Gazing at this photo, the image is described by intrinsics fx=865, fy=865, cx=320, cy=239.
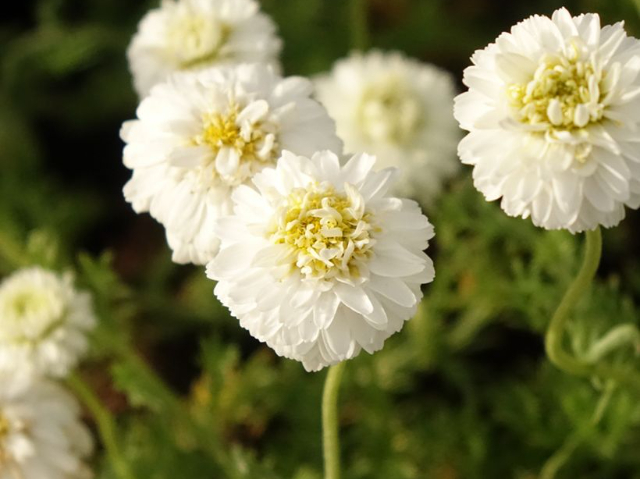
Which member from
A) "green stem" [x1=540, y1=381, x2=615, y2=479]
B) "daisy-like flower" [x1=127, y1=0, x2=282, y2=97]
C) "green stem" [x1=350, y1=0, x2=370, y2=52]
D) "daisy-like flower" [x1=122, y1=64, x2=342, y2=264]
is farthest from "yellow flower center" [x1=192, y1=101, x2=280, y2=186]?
"green stem" [x1=350, y1=0, x2=370, y2=52]

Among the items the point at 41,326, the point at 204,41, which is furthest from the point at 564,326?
the point at 41,326

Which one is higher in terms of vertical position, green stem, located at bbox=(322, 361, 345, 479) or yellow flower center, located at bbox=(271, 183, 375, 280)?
yellow flower center, located at bbox=(271, 183, 375, 280)

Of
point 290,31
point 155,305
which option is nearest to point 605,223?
point 155,305

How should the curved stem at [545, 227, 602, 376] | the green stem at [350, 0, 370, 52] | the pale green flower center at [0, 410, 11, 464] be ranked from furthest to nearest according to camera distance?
1. the green stem at [350, 0, 370, 52]
2. the pale green flower center at [0, 410, 11, 464]
3. the curved stem at [545, 227, 602, 376]

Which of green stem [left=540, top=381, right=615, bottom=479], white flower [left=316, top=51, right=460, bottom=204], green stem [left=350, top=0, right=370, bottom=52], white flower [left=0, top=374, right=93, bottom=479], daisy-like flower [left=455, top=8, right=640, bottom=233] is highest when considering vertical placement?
daisy-like flower [left=455, top=8, right=640, bottom=233]

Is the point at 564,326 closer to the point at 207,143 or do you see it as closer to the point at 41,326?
the point at 207,143

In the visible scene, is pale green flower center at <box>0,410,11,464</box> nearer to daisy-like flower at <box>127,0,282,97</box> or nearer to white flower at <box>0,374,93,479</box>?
white flower at <box>0,374,93,479</box>
